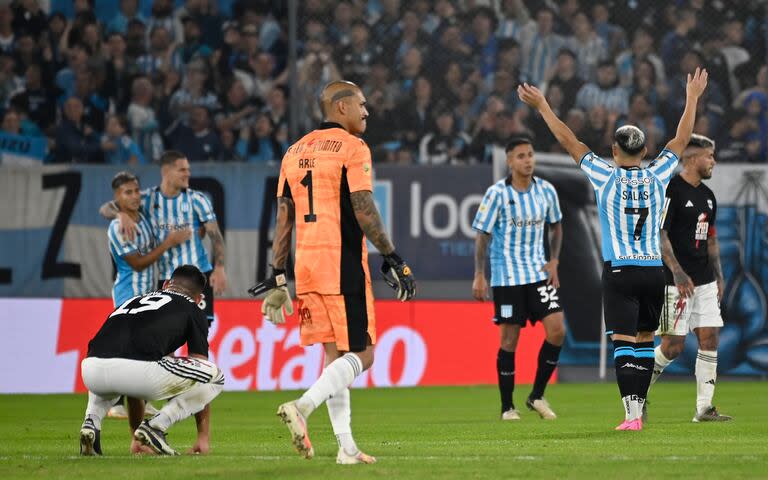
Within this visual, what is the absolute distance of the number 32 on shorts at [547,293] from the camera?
11.9m

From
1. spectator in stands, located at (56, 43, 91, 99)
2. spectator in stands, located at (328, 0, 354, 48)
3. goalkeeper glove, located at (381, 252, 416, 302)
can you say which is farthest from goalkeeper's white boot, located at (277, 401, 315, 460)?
spectator in stands, located at (56, 43, 91, 99)

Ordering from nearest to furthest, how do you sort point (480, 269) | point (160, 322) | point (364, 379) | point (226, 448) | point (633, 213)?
point (160, 322) → point (226, 448) → point (633, 213) → point (480, 269) → point (364, 379)

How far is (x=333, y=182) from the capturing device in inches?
296

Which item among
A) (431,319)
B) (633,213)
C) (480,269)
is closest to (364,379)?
(431,319)

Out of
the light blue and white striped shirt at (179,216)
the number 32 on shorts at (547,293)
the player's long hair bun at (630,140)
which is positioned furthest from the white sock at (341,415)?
the light blue and white striped shirt at (179,216)

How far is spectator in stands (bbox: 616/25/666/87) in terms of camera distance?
1848 centimetres

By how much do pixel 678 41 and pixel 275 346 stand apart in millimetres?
6913

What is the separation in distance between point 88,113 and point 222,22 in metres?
2.37

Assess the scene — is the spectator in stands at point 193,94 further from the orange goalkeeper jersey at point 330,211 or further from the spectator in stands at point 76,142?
the orange goalkeeper jersey at point 330,211

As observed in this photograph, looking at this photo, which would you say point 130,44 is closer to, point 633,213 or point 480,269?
point 480,269

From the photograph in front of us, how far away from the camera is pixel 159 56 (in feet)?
62.9

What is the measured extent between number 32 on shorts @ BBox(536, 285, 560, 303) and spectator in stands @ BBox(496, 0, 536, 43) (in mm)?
7383

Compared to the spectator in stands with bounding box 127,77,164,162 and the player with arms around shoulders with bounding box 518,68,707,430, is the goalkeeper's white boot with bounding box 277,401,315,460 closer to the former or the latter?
the player with arms around shoulders with bounding box 518,68,707,430

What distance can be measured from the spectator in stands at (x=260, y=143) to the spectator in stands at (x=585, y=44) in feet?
13.9
